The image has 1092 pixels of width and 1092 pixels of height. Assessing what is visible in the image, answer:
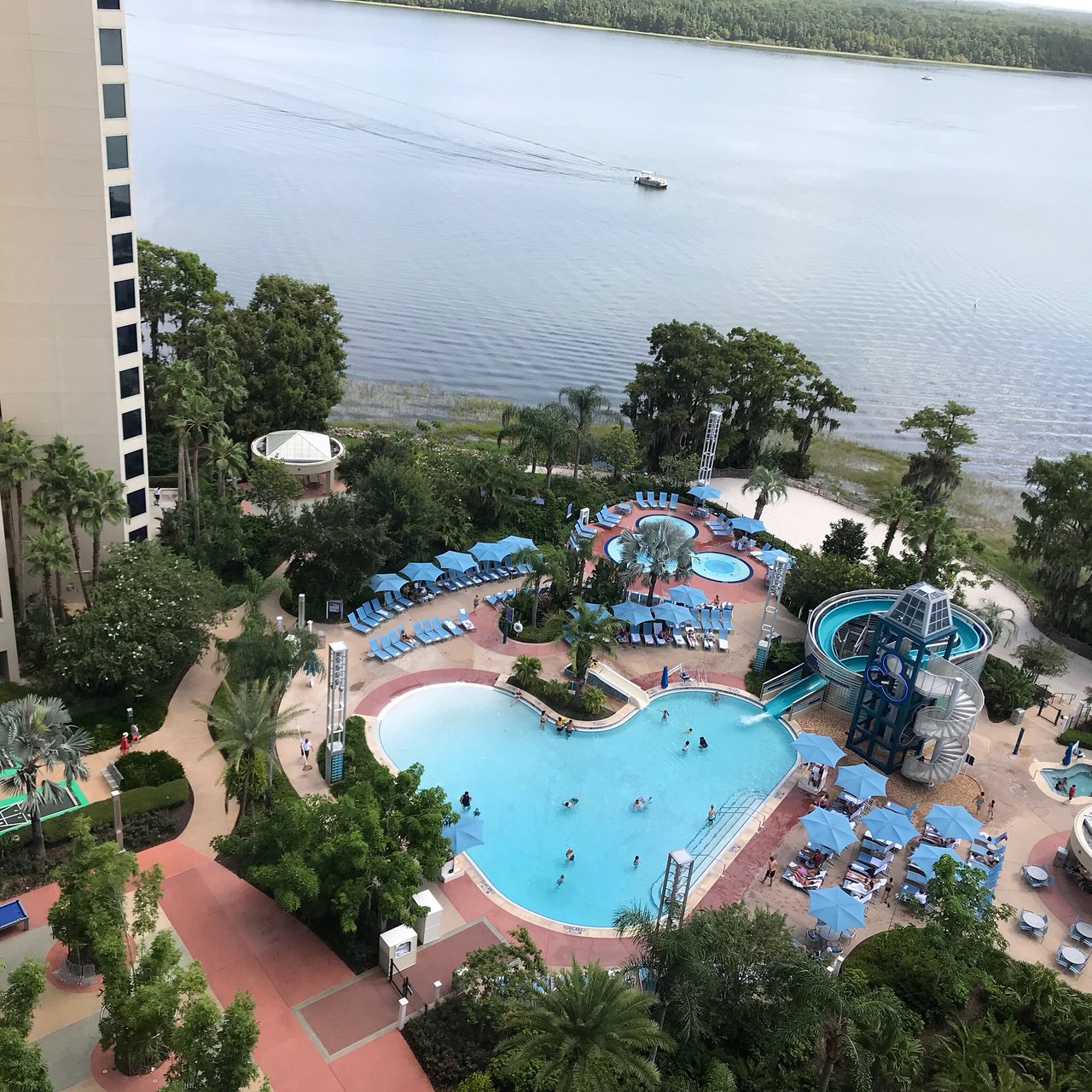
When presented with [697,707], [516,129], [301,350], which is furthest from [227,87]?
[697,707]

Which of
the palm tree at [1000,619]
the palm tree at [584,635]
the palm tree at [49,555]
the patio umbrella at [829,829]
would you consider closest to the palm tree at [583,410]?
the palm tree at [584,635]

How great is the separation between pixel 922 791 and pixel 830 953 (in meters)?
11.7

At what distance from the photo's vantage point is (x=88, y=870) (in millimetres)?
25922

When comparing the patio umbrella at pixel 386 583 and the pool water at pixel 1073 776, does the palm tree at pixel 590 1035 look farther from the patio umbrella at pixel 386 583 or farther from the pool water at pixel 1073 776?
the patio umbrella at pixel 386 583

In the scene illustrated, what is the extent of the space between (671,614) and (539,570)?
673 centimetres

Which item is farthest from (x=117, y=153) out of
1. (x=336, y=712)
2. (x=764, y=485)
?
(x=764, y=485)

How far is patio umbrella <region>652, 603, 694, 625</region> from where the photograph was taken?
47.7m

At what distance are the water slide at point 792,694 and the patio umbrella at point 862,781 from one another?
548 centimetres

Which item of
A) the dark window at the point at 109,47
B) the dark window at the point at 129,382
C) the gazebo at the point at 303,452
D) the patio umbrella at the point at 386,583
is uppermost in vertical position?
the dark window at the point at 109,47

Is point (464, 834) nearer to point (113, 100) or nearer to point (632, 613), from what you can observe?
point (632, 613)

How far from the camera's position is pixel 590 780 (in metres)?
38.4

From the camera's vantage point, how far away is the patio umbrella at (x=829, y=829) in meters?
34.5

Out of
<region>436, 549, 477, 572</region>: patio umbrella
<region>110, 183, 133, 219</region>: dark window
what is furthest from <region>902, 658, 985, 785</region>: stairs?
<region>110, 183, 133, 219</region>: dark window

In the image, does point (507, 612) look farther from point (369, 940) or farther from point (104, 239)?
point (104, 239)
